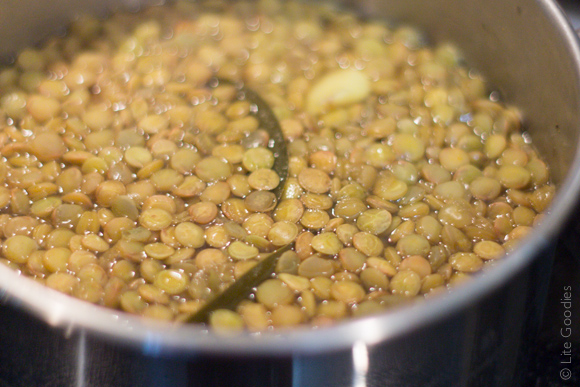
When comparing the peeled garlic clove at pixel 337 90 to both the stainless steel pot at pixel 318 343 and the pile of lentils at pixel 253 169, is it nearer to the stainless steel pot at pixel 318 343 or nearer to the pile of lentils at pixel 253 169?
the pile of lentils at pixel 253 169

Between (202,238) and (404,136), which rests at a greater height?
(404,136)

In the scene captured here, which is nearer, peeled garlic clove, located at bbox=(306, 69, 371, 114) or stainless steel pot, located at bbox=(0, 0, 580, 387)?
stainless steel pot, located at bbox=(0, 0, 580, 387)

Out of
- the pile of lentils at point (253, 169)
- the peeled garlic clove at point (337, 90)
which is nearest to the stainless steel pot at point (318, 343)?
the pile of lentils at point (253, 169)

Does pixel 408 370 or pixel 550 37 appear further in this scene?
pixel 550 37

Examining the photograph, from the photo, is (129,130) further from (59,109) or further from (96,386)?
(96,386)

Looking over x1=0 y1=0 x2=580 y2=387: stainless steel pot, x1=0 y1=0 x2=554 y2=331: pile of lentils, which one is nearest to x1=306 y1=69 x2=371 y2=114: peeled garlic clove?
x1=0 y1=0 x2=554 y2=331: pile of lentils

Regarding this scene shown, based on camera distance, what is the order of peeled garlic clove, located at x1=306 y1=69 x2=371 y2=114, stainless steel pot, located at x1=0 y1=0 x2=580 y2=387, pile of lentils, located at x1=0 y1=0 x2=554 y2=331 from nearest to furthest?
stainless steel pot, located at x1=0 y1=0 x2=580 y2=387 → pile of lentils, located at x1=0 y1=0 x2=554 y2=331 → peeled garlic clove, located at x1=306 y1=69 x2=371 y2=114

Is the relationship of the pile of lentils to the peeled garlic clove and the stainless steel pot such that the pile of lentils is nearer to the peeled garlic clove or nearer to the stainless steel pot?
the peeled garlic clove

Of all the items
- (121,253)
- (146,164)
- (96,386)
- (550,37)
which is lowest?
(96,386)

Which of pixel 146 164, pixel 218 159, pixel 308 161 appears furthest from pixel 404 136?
pixel 146 164
